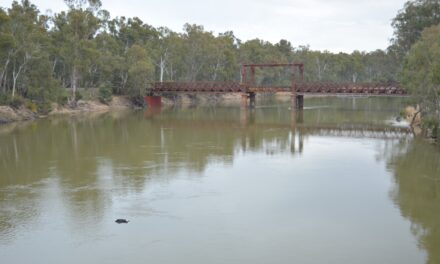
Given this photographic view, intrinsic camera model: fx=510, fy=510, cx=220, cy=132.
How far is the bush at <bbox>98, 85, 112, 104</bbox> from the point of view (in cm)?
7188

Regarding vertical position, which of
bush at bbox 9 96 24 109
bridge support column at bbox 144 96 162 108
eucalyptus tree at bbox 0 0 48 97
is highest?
eucalyptus tree at bbox 0 0 48 97

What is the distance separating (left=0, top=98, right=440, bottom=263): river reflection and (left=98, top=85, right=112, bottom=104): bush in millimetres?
35765

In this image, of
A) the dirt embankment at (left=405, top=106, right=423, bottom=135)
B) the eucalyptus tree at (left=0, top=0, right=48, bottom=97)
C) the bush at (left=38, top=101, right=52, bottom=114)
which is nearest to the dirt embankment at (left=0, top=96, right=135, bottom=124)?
the bush at (left=38, top=101, right=52, bottom=114)

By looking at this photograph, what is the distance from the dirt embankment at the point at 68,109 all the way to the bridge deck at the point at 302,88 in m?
5.35

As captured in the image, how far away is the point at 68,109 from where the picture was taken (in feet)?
210

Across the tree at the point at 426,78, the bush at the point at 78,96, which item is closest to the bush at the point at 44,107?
the bush at the point at 78,96

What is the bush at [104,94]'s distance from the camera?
71.9 m

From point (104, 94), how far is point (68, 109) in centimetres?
896

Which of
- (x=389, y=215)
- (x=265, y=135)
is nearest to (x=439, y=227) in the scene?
(x=389, y=215)

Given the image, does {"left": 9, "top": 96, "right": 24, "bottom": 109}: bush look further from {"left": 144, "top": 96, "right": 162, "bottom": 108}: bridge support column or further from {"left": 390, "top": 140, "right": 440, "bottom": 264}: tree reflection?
{"left": 390, "top": 140, "right": 440, "bottom": 264}: tree reflection

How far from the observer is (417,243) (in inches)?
591

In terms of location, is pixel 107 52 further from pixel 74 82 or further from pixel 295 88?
pixel 295 88

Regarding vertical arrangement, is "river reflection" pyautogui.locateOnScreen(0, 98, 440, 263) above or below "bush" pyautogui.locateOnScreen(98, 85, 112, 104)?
below

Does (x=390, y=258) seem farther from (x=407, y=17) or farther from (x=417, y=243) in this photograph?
(x=407, y=17)
